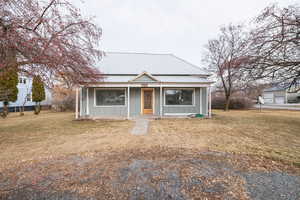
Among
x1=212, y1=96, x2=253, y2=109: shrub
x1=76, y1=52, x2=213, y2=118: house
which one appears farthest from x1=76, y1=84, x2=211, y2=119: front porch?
x1=212, y1=96, x2=253, y2=109: shrub

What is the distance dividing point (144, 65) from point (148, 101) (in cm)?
406

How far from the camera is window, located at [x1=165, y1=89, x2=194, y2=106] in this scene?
11250mm

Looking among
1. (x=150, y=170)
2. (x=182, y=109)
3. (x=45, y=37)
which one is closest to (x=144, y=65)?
(x=182, y=109)

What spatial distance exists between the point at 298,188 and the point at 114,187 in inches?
126

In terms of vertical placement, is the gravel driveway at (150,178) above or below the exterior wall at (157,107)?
below

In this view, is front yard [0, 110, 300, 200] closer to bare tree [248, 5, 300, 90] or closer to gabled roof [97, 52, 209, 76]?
bare tree [248, 5, 300, 90]

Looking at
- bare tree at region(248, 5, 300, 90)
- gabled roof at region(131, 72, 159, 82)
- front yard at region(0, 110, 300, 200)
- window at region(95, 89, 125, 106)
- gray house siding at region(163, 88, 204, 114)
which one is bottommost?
front yard at region(0, 110, 300, 200)

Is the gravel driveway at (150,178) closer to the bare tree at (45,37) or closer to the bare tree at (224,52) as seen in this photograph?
the bare tree at (45,37)

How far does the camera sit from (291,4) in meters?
7.09

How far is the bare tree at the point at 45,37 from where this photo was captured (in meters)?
4.02

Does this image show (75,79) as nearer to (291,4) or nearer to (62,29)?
(62,29)

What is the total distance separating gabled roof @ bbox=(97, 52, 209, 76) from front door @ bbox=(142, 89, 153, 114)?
1932 mm

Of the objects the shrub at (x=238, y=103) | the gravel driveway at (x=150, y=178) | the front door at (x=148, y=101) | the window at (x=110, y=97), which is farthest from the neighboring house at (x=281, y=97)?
the gravel driveway at (x=150, y=178)

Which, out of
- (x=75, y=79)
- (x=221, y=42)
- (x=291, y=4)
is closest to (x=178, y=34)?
(x=221, y=42)
